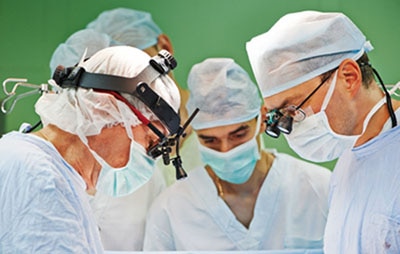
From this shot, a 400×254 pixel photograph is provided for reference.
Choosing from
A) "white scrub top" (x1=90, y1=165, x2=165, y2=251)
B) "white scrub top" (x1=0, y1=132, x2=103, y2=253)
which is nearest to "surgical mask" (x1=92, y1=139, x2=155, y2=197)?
"white scrub top" (x1=0, y1=132, x2=103, y2=253)

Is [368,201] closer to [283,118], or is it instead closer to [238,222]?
[283,118]

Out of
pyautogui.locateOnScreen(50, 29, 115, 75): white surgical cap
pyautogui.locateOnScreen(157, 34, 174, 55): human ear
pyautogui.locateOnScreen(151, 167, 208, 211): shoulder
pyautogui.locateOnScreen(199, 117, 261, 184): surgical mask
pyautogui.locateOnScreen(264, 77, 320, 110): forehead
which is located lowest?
pyautogui.locateOnScreen(151, 167, 208, 211): shoulder

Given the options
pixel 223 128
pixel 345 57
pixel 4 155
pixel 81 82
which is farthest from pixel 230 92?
pixel 4 155

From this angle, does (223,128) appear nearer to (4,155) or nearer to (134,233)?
(134,233)

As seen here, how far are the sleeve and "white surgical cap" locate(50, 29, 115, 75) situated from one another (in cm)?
86

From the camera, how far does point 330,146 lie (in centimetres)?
209

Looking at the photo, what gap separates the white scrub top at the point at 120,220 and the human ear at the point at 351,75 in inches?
56.4

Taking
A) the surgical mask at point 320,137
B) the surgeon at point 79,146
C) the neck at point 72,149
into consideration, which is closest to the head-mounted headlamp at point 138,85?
the surgeon at point 79,146

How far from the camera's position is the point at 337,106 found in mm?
2023

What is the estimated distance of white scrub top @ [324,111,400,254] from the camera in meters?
1.85

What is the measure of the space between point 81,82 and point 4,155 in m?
0.33

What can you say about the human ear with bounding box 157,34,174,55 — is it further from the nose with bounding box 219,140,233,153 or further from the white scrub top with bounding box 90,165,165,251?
the white scrub top with bounding box 90,165,165,251

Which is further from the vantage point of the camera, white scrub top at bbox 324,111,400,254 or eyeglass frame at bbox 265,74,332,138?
eyeglass frame at bbox 265,74,332,138

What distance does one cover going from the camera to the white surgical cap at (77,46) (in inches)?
120
